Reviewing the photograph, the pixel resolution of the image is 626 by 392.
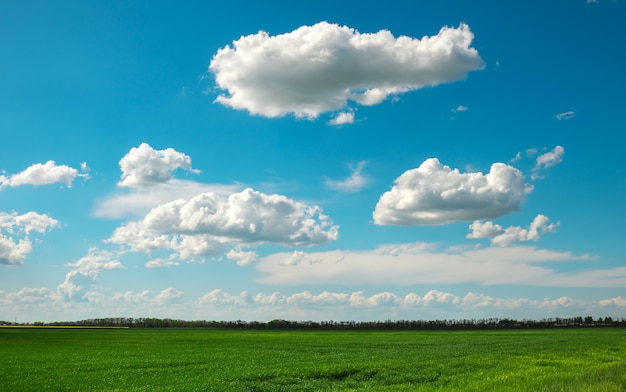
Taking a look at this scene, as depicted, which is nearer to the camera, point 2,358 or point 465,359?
point 465,359

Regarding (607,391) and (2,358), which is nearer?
(607,391)

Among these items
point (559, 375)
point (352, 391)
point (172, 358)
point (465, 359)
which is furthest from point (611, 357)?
point (172, 358)

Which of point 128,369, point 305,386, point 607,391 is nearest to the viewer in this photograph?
point 607,391

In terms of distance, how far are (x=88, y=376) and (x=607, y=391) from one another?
3061cm

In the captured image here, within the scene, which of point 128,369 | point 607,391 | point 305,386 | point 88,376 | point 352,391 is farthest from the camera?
point 128,369

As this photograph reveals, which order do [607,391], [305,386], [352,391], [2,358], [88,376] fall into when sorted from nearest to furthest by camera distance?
[607,391] → [352,391] → [305,386] → [88,376] → [2,358]

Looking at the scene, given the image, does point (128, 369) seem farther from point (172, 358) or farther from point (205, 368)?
point (172, 358)

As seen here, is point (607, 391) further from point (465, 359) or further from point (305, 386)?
point (465, 359)

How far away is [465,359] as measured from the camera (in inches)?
1861

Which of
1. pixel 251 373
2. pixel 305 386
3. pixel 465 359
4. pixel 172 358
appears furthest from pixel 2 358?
pixel 465 359

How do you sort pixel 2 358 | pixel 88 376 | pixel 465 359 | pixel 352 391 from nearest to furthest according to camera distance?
1. pixel 352 391
2. pixel 88 376
3. pixel 465 359
4. pixel 2 358

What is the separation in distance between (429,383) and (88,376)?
72.0ft

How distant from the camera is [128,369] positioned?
40.6m

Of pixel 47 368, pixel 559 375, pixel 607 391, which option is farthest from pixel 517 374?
pixel 47 368
